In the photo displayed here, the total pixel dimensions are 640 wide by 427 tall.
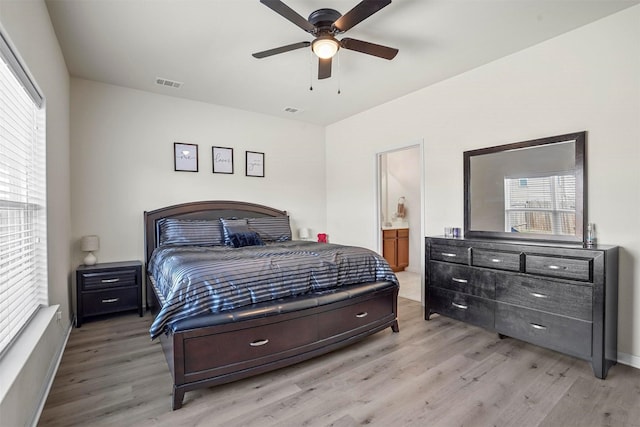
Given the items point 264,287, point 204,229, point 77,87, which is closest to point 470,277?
point 264,287

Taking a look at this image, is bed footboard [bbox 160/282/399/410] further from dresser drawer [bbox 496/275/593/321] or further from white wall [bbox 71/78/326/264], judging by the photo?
white wall [bbox 71/78/326/264]

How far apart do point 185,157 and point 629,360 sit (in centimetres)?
508

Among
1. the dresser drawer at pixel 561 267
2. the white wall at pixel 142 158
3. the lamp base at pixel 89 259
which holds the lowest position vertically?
the lamp base at pixel 89 259

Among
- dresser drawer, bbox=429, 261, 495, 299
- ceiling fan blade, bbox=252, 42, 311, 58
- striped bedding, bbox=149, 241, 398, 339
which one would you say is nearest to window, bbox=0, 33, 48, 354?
striped bedding, bbox=149, 241, 398, 339

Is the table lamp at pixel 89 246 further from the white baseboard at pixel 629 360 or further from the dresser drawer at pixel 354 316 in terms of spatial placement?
the white baseboard at pixel 629 360

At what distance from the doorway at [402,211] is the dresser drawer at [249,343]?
10.7ft

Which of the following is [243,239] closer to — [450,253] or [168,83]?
[168,83]

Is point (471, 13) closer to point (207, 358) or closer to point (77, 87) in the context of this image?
point (207, 358)

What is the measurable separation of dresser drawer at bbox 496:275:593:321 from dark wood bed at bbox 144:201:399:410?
98 centimetres

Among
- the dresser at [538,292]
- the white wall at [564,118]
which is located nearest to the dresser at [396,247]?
the white wall at [564,118]

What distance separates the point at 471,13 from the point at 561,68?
107 cm

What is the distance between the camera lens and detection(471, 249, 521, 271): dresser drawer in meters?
2.83

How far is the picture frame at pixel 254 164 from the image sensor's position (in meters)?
4.98

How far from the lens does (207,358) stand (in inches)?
82.8
